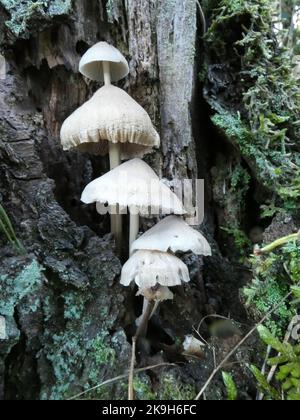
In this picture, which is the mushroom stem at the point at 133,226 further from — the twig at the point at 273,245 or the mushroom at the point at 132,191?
the twig at the point at 273,245

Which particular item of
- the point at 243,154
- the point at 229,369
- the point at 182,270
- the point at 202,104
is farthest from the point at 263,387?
the point at 202,104

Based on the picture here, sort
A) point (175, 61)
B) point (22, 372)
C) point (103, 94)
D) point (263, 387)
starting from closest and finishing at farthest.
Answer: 1. point (263, 387)
2. point (22, 372)
3. point (103, 94)
4. point (175, 61)

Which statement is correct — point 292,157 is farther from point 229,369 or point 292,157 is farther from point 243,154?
point 229,369

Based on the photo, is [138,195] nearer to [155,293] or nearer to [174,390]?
[155,293]

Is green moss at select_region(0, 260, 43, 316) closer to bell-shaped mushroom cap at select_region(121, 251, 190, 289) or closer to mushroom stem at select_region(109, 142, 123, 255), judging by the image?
bell-shaped mushroom cap at select_region(121, 251, 190, 289)

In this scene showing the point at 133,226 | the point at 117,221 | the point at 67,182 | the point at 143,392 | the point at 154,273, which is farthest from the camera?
the point at 67,182

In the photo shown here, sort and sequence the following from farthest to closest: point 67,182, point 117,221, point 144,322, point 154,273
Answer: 1. point 67,182
2. point 117,221
3. point 144,322
4. point 154,273

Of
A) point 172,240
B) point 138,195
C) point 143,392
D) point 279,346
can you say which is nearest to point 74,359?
point 143,392

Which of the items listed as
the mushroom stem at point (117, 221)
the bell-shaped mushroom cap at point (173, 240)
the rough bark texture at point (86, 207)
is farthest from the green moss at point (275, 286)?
the mushroom stem at point (117, 221)
